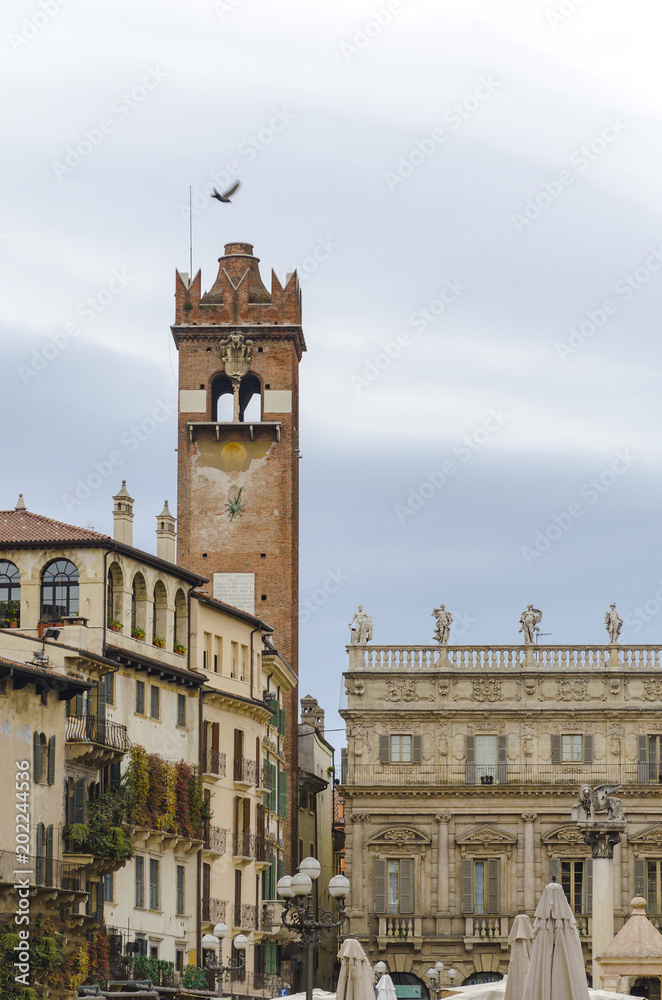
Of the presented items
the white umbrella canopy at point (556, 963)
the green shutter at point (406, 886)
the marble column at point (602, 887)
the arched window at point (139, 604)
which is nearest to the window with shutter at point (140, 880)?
the arched window at point (139, 604)

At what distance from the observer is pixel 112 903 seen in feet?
182

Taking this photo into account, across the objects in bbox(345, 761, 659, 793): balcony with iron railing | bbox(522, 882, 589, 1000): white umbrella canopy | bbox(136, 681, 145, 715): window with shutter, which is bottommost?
bbox(522, 882, 589, 1000): white umbrella canopy

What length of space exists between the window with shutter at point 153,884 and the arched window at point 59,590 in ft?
27.4

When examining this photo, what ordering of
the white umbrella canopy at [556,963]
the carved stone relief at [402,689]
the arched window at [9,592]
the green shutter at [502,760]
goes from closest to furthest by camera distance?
the white umbrella canopy at [556,963] < the arched window at [9,592] < the green shutter at [502,760] < the carved stone relief at [402,689]

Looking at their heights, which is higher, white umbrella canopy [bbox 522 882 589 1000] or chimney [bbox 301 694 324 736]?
chimney [bbox 301 694 324 736]

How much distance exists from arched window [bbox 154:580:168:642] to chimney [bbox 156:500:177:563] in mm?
8169

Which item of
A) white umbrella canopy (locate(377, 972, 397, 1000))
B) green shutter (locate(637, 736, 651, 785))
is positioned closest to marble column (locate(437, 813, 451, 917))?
green shutter (locate(637, 736, 651, 785))

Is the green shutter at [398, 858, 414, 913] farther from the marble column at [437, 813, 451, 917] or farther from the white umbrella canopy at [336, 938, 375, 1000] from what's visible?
the white umbrella canopy at [336, 938, 375, 1000]

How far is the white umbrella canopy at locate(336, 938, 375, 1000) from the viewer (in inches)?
1470

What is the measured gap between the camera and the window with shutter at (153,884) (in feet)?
195

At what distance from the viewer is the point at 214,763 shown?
6625 centimetres

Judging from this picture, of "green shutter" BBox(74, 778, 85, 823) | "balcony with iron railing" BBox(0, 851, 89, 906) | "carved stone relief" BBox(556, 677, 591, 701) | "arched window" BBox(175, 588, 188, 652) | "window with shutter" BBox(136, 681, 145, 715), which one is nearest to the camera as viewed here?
"balcony with iron railing" BBox(0, 851, 89, 906)

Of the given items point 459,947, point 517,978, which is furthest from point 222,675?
point 517,978

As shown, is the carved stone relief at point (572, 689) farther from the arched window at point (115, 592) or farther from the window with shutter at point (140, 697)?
the arched window at point (115, 592)
